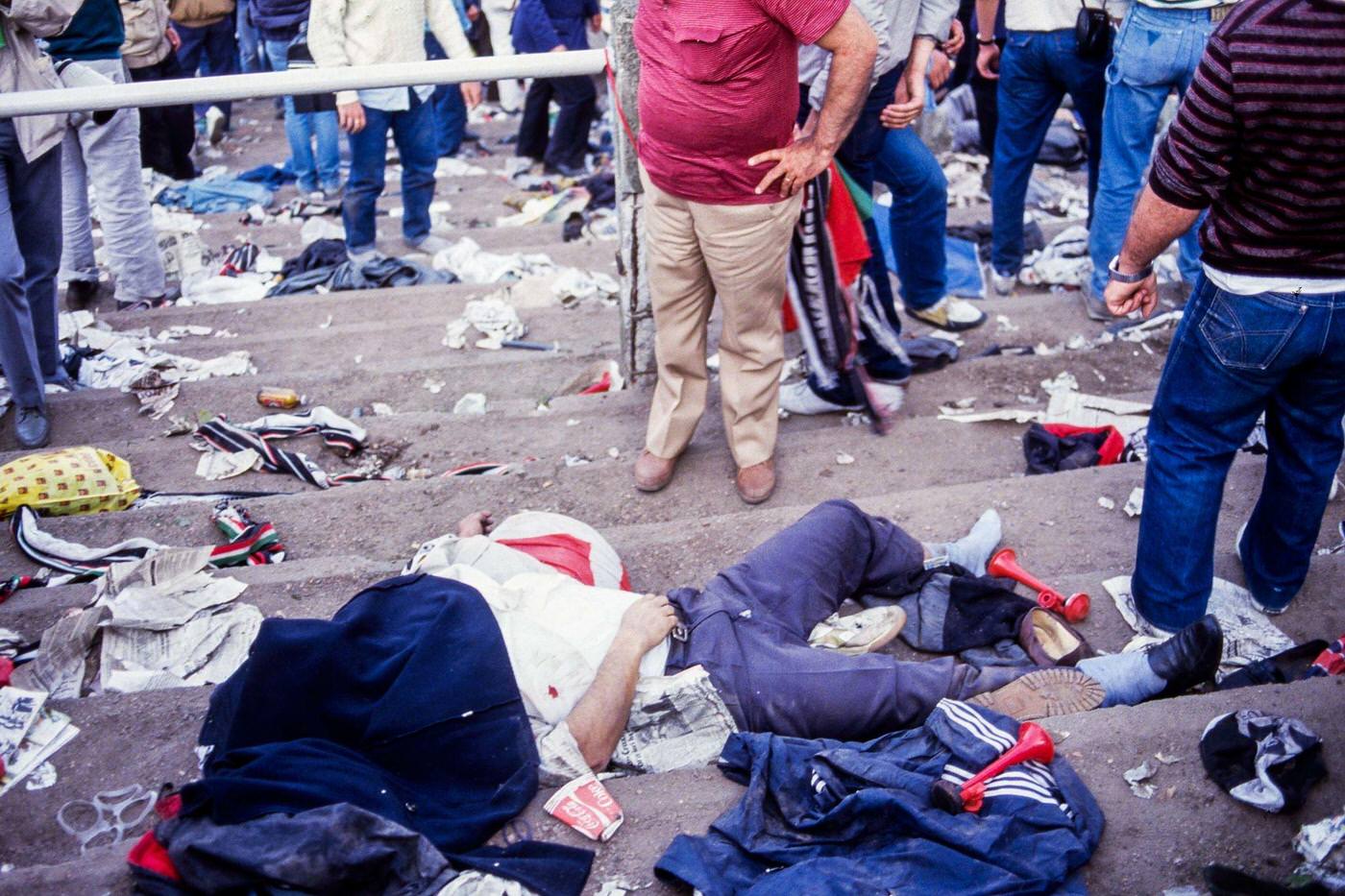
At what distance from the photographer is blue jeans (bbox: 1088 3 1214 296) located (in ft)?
16.1

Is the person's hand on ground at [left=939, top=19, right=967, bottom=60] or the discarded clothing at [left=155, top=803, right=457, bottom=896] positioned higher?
the person's hand on ground at [left=939, top=19, right=967, bottom=60]

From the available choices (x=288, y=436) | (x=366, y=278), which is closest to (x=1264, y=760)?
(x=288, y=436)

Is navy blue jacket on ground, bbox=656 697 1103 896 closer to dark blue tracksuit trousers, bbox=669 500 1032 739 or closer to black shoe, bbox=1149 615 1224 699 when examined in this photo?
dark blue tracksuit trousers, bbox=669 500 1032 739

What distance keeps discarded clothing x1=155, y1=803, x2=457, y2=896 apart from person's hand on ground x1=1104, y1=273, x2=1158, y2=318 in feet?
6.98

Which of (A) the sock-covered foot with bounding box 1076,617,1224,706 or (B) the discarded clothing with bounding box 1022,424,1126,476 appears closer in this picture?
(A) the sock-covered foot with bounding box 1076,617,1224,706

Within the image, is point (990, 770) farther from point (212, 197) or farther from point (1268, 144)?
point (212, 197)

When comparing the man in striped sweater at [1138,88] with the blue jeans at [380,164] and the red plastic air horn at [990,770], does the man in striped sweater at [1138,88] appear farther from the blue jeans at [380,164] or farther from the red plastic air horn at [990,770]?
the blue jeans at [380,164]

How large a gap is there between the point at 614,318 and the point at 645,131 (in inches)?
96.4

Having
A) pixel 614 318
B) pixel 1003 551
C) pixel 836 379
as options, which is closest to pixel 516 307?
pixel 614 318

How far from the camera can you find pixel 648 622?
3115mm

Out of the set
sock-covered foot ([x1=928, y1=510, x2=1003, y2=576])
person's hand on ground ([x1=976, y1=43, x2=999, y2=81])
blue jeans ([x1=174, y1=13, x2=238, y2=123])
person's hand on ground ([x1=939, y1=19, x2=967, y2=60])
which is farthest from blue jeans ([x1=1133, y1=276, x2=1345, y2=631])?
blue jeans ([x1=174, y1=13, x2=238, y2=123])

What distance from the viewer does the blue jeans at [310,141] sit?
8.45 m

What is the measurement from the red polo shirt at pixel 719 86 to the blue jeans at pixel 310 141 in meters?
5.11

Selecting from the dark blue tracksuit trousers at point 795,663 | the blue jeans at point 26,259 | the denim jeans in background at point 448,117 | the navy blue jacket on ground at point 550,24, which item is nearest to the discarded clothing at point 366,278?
the blue jeans at point 26,259
